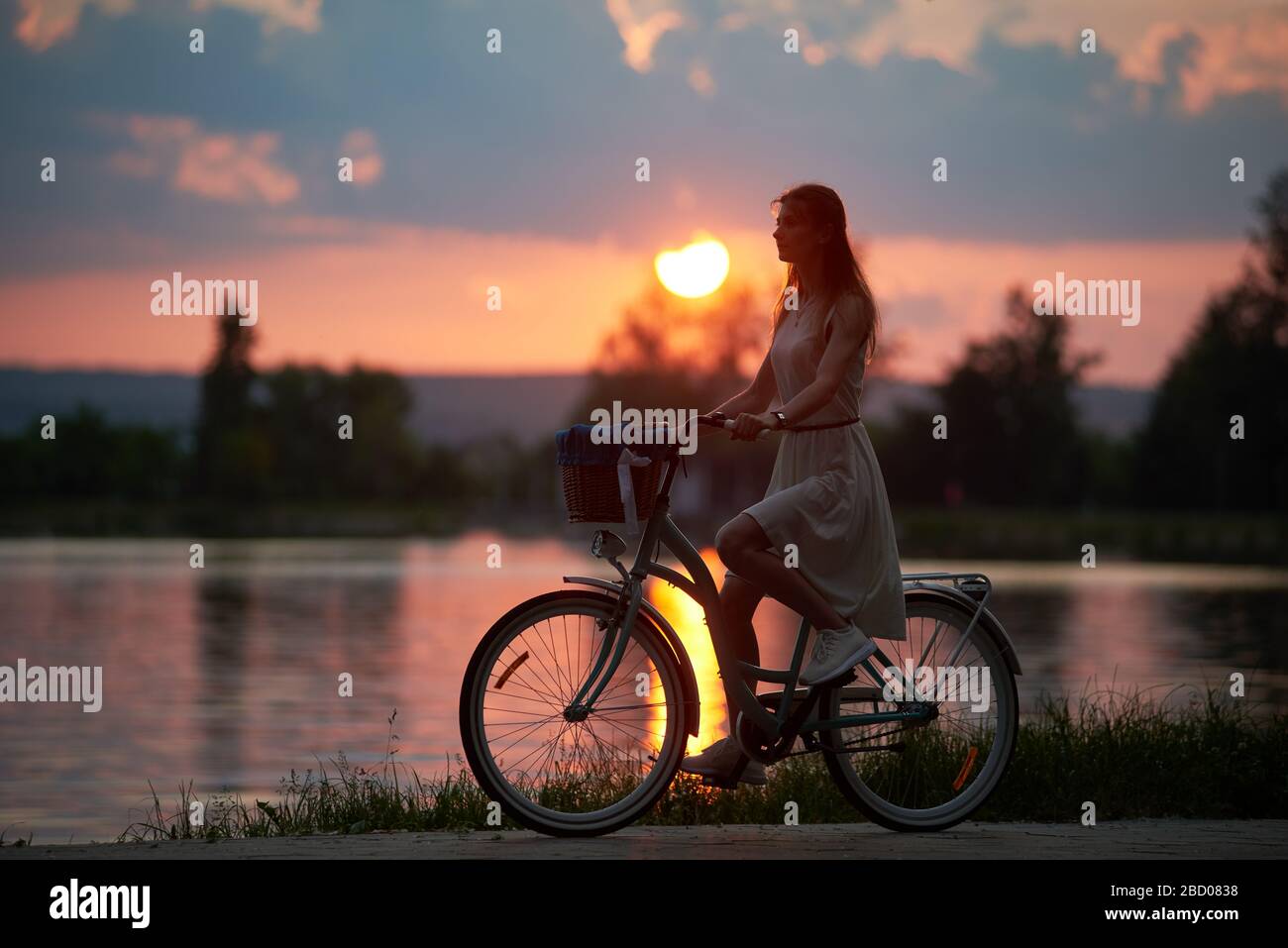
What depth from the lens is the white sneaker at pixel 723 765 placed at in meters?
5.55

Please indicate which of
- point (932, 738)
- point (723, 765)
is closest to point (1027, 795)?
point (932, 738)

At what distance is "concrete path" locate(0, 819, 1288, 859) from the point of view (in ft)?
16.7

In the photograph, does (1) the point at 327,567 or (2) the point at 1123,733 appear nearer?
(2) the point at 1123,733

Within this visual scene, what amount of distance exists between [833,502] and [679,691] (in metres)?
0.83

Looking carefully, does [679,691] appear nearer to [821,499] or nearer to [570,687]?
[570,687]

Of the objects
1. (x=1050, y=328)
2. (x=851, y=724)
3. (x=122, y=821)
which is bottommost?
(x=122, y=821)

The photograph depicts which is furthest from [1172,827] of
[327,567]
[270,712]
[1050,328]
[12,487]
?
[12,487]

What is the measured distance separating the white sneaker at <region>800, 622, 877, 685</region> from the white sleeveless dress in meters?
0.07

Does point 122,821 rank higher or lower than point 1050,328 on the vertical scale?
lower

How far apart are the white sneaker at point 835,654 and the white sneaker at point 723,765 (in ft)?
1.08

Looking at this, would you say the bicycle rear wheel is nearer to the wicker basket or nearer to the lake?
the wicker basket

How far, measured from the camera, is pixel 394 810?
21.0 ft
